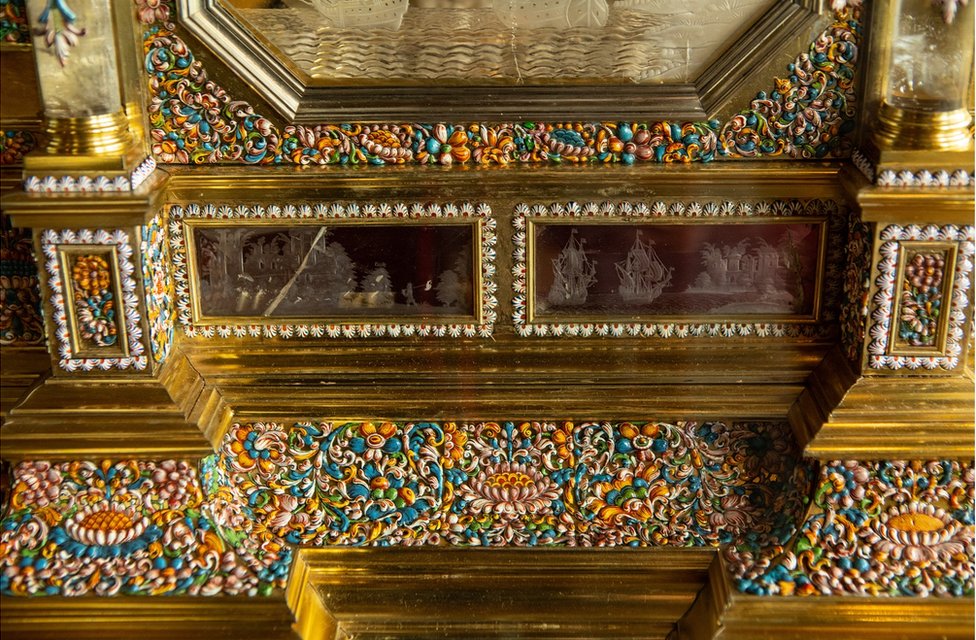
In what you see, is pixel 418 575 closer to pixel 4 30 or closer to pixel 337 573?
pixel 337 573

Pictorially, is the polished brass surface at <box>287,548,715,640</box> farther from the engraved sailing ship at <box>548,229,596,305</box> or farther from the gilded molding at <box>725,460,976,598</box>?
the engraved sailing ship at <box>548,229,596,305</box>

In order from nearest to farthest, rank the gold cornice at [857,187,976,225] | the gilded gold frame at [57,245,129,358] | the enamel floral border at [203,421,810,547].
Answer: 1. the gold cornice at [857,187,976,225]
2. the gilded gold frame at [57,245,129,358]
3. the enamel floral border at [203,421,810,547]

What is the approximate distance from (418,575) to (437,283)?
28.9 inches

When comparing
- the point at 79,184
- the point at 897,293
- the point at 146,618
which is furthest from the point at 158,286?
the point at 897,293

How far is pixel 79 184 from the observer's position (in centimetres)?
235

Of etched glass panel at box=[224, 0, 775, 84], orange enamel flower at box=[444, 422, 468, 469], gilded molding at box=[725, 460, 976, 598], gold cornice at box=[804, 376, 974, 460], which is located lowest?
gilded molding at box=[725, 460, 976, 598]

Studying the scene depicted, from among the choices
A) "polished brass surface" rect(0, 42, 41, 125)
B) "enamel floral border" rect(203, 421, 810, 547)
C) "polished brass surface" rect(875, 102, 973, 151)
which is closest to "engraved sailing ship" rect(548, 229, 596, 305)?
"enamel floral border" rect(203, 421, 810, 547)

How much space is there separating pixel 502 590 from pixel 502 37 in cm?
135

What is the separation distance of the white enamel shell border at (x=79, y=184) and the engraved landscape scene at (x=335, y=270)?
0.27 m

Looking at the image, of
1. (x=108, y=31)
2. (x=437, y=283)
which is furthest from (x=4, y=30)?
(x=437, y=283)

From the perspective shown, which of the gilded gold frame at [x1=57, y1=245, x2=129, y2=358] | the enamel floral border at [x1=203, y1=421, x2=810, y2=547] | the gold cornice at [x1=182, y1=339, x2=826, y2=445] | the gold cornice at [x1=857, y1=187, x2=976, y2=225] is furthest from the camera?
the gold cornice at [x1=182, y1=339, x2=826, y2=445]

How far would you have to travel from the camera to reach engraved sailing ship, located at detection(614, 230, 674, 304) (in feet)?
8.43

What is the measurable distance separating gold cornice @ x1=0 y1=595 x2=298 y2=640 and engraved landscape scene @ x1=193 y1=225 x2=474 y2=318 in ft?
2.42

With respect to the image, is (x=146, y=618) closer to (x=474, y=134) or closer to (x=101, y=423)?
(x=101, y=423)
